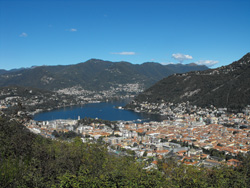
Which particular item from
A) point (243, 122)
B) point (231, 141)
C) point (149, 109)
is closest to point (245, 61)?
point (149, 109)

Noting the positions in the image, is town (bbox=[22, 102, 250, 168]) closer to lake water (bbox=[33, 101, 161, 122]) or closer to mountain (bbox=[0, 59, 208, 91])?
lake water (bbox=[33, 101, 161, 122])

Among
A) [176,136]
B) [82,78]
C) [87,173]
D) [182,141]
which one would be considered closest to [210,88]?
[176,136]

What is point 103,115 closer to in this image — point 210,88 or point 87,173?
point 210,88

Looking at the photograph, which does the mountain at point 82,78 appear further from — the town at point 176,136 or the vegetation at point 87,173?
the vegetation at point 87,173

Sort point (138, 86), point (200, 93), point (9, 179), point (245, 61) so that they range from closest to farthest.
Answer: point (9, 179), point (200, 93), point (245, 61), point (138, 86)

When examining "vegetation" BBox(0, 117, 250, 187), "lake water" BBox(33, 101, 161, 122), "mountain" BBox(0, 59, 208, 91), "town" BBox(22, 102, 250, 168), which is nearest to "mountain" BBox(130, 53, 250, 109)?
"town" BBox(22, 102, 250, 168)

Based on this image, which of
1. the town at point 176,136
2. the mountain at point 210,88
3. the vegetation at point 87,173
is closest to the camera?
the vegetation at point 87,173

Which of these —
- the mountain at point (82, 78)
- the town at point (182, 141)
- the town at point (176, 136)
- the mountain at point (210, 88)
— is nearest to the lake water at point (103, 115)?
the town at point (176, 136)

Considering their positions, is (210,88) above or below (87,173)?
above

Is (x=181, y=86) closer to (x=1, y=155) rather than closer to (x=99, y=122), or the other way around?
(x=99, y=122)
